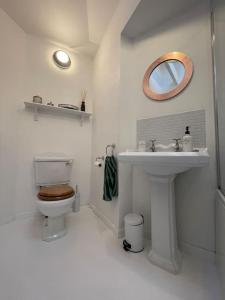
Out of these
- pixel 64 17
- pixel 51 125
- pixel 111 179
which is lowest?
pixel 111 179

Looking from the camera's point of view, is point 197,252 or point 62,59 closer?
point 197,252

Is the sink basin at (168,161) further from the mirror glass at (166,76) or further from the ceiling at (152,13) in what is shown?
the ceiling at (152,13)

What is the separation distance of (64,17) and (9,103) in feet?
3.97

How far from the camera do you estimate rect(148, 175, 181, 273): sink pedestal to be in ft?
3.26

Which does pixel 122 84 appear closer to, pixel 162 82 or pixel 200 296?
pixel 162 82

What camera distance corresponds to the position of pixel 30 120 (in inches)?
71.5

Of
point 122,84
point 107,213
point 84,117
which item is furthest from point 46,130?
point 107,213

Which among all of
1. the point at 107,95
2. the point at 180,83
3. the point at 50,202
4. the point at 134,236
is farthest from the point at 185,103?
the point at 50,202

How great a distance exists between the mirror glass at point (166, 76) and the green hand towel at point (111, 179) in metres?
0.86

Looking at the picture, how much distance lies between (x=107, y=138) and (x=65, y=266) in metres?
1.22

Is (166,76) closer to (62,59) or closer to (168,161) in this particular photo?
(168,161)

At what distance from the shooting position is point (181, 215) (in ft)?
3.96

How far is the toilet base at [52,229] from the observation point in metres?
1.29

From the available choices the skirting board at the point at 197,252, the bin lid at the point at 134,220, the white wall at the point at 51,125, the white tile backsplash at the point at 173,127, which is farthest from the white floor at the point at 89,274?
the white tile backsplash at the point at 173,127
